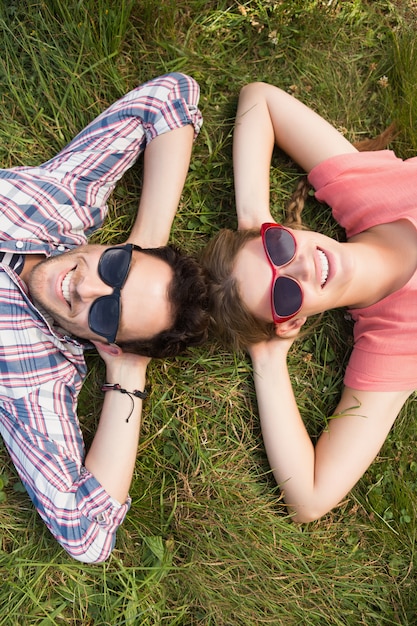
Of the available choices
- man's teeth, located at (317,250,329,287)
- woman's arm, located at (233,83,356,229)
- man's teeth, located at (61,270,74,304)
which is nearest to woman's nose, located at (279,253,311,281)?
man's teeth, located at (317,250,329,287)

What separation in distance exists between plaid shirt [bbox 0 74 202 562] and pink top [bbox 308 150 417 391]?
3.77 feet

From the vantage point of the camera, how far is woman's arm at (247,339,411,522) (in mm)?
3318

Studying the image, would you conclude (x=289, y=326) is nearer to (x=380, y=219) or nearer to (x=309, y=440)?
(x=309, y=440)

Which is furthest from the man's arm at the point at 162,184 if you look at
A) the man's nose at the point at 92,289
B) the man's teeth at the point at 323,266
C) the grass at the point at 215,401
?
the man's teeth at the point at 323,266

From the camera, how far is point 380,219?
3.40 m

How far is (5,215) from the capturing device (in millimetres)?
3121

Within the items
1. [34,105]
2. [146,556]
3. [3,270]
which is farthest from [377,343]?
[34,105]

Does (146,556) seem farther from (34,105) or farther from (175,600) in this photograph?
(34,105)

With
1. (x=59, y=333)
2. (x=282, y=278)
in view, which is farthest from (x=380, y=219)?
(x=59, y=333)

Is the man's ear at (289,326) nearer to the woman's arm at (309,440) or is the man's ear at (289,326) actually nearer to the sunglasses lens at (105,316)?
the woman's arm at (309,440)

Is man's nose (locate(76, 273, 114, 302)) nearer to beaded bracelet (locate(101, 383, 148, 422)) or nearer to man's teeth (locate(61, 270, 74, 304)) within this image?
man's teeth (locate(61, 270, 74, 304))

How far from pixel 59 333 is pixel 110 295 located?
692 mm

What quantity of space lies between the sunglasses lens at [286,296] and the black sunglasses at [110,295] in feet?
2.76

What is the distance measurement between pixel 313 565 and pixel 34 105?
3.86 meters
